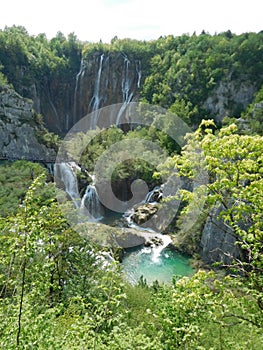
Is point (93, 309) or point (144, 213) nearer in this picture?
point (93, 309)

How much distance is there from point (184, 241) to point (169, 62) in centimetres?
2604

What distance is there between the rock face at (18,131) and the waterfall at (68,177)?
192 cm

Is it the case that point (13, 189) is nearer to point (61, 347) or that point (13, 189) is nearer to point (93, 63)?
point (61, 347)

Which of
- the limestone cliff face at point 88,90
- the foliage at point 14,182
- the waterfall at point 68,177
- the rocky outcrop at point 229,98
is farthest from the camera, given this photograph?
the limestone cliff face at point 88,90

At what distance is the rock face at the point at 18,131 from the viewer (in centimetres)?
2291

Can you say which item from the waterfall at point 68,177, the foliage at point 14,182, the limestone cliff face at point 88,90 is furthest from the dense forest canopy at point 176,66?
the foliage at point 14,182

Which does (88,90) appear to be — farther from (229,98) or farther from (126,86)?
(229,98)

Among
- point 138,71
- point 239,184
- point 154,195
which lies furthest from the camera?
point 138,71

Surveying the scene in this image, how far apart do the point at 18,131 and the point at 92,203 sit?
8.72 metres

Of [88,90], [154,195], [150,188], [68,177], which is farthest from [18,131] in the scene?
[88,90]

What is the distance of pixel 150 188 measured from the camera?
22.5 metres

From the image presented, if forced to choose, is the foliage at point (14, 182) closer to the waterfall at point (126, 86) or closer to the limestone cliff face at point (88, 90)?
the limestone cliff face at point (88, 90)

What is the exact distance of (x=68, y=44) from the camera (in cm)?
4012

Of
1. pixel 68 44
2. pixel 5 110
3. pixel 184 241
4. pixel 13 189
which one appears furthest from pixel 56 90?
pixel 184 241
